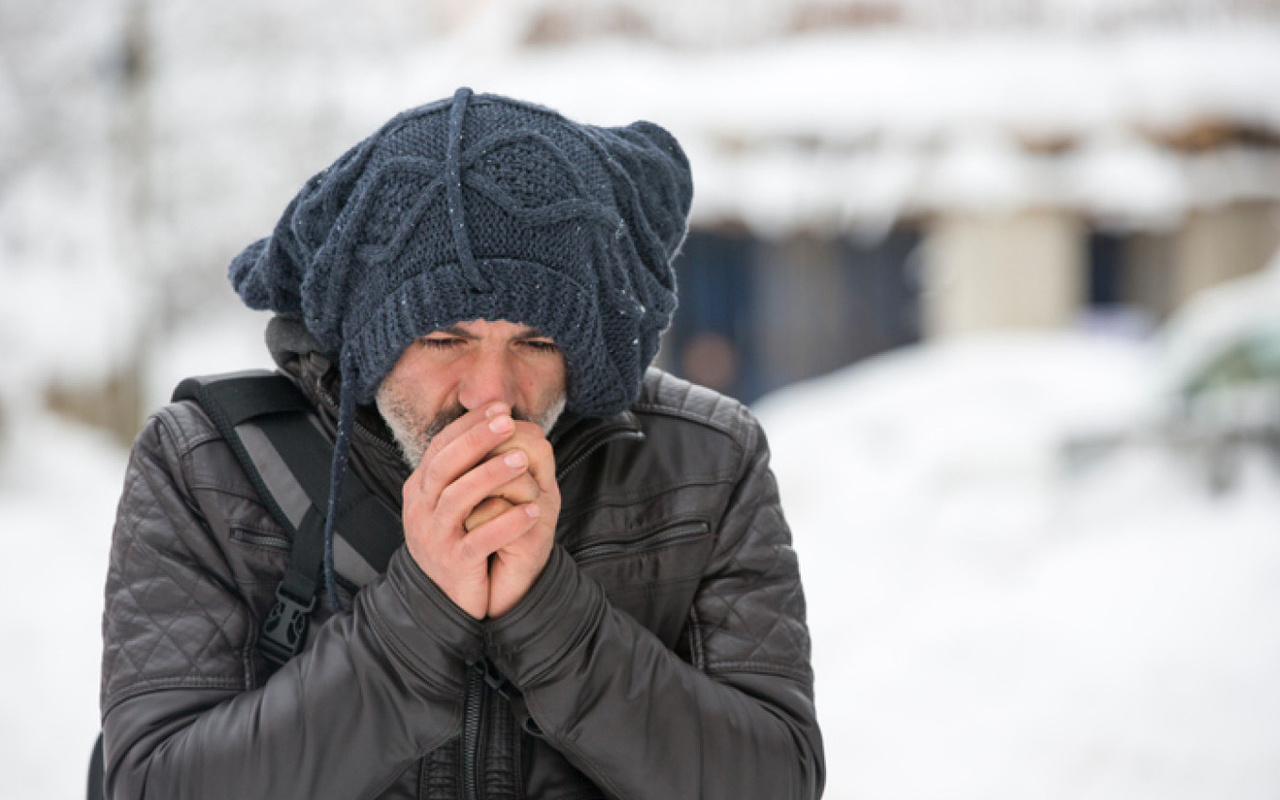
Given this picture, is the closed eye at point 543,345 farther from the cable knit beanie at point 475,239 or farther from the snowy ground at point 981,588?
the snowy ground at point 981,588

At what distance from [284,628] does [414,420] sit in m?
0.27

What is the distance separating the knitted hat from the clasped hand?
0.39 feet

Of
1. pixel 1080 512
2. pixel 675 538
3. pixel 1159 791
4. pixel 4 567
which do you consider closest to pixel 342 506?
pixel 675 538

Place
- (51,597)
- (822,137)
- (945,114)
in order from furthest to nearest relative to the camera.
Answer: (822,137) < (945,114) < (51,597)

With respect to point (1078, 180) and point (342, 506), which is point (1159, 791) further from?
point (1078, 180)

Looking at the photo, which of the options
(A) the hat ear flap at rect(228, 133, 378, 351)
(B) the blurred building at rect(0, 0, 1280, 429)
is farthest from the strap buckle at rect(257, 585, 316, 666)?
(B) the blurred building at rect(0, 0, 1280, 429)

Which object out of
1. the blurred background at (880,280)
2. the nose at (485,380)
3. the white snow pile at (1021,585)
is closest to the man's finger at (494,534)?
the nose at (485,380)

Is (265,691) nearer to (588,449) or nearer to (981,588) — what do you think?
(588,449)

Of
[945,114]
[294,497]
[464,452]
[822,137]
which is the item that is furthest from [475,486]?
[945,114]

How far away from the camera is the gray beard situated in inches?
48.9

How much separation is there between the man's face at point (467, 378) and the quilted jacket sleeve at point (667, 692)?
190 millimetres

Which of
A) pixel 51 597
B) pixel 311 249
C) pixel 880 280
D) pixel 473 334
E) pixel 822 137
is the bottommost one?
pixel 51 597

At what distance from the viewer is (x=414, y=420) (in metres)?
1.26

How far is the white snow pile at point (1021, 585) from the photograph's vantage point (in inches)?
135
